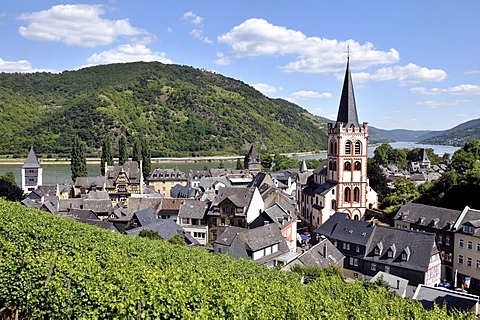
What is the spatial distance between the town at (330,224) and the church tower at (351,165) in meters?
0.12

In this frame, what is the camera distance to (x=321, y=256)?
29297 millimetres

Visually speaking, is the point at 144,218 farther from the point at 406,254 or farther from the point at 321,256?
the point at 406,254

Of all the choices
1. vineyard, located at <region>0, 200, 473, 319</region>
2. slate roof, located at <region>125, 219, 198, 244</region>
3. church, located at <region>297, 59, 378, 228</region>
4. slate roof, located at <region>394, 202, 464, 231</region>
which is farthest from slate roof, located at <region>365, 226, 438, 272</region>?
vineyard, located at <region>0, 200, 473, 319</region>

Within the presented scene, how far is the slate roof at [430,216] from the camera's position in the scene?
33.4 meters

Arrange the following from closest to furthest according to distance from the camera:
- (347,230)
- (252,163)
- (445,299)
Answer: (445,299) → (347,230) → (252,163)

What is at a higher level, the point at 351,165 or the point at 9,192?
the point at 351,165

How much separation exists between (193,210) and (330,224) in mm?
13632

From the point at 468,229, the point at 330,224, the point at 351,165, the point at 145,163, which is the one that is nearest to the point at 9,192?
the point at 145,163

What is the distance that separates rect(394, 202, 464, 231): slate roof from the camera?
1314 inches

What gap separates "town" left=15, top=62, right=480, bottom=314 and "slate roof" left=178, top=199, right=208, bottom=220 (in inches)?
4.0

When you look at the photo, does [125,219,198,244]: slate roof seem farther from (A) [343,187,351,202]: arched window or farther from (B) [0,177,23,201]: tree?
(B) [0,177,23,201]: tree

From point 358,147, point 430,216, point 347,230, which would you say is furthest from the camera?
point 358,147

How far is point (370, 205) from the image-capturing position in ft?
152

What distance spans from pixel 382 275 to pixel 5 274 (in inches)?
883
